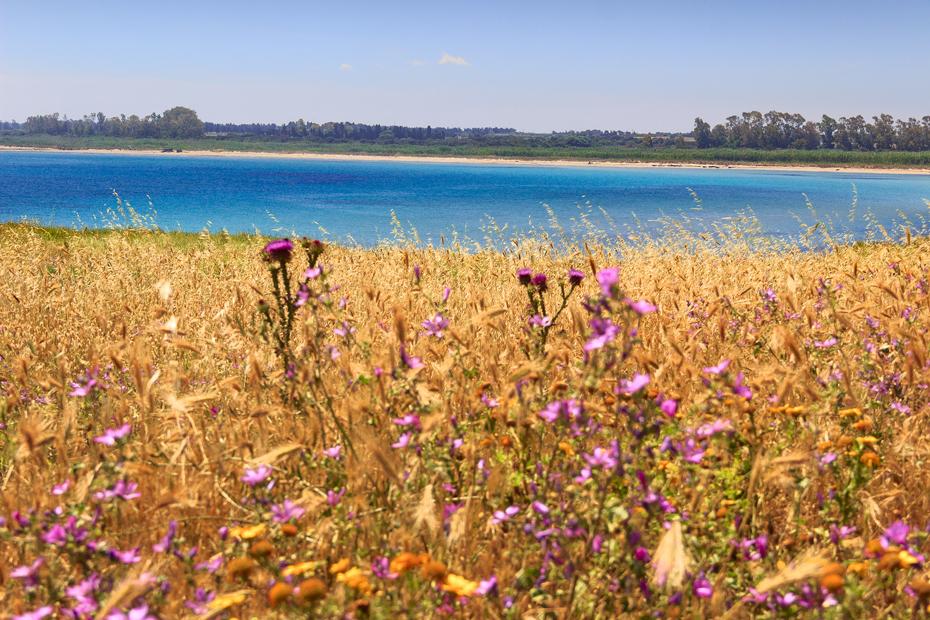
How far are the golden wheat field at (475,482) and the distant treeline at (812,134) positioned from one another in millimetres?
200124

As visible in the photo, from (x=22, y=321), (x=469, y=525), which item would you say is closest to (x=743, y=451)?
(x=469, y=525)

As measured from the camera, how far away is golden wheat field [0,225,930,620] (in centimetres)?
171

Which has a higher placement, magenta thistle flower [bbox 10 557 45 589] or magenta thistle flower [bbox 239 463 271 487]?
magenta thistle flower [bbox 239 463 271 487]

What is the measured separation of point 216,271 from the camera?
805 centimetres

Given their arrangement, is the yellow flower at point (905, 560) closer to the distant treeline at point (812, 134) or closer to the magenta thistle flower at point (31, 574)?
the magenta thistle flower at point (31, 574)

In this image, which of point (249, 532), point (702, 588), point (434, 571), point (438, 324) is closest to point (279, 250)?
point (438, 324)

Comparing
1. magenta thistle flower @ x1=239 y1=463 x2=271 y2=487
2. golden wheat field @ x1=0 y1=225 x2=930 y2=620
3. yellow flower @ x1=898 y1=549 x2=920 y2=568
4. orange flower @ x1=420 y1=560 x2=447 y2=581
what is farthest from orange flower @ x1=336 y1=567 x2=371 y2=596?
yellow flower @ x1=898 y1=549 x2=920 y2=568

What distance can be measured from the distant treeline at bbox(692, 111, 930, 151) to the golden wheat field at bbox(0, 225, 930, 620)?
7879 inches

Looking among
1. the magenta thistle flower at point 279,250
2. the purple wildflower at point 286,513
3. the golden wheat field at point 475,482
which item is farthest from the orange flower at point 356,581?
the magenta thistle flower at point 279,250

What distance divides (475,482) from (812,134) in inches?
8157

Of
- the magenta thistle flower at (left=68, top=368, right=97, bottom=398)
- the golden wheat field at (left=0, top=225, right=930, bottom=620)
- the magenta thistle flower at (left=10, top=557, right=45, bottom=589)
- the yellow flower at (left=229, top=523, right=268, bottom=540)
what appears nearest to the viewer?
the magenta thistle flower at (left=10, top=557, right=45, bottom=589)

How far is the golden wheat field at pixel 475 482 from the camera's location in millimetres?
1707

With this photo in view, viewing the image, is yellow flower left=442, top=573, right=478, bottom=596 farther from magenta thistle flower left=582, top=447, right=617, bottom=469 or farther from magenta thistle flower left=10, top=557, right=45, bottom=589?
magenta thistle flower left=10, top=557, right=45, bottom=589

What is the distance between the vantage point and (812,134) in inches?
7180
